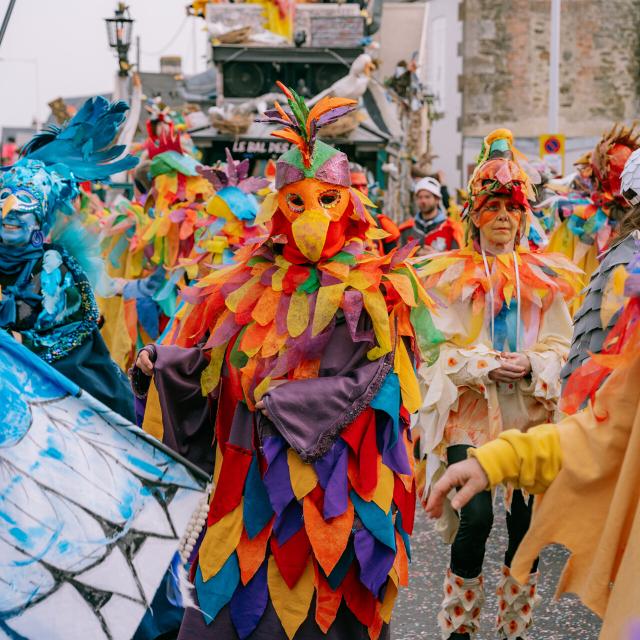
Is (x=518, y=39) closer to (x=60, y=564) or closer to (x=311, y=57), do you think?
(x=311, y=57)

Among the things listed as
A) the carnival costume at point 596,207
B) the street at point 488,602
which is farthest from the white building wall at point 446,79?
the street at point 488,602

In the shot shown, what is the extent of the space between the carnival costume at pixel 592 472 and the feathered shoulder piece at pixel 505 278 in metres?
2.34

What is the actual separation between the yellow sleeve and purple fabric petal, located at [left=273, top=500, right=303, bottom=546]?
1373 mm

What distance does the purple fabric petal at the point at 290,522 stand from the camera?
4.02m

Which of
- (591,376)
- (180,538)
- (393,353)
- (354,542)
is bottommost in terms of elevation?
(354,542)

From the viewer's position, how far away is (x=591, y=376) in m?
2.96

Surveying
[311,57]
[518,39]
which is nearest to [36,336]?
[311,57]

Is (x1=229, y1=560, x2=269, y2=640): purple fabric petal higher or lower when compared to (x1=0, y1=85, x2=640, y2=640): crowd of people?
lower

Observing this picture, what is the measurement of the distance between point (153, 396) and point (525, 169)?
7.48ft

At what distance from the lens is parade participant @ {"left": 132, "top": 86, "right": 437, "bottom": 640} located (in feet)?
13.2

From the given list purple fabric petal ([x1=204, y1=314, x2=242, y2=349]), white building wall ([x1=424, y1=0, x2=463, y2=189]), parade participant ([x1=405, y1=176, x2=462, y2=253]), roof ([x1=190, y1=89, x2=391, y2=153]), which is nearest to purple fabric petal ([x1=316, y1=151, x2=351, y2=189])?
purple fabric petal ([x1=204, y1=314, x2=242, y2=349])

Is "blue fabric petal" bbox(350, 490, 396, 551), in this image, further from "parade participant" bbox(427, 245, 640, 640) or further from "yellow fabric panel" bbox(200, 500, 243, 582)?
"parade participant" bbox(427, 245, 640, 640)

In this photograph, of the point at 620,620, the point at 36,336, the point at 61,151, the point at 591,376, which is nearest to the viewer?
the point at 620,620

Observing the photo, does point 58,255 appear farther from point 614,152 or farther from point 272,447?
point 614,152
